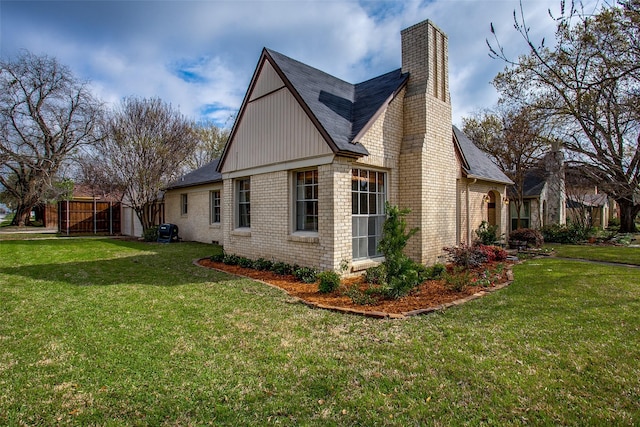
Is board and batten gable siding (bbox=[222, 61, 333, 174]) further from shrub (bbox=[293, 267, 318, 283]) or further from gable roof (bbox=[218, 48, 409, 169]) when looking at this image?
shrub (bbox=[293, 267, 318, 283])

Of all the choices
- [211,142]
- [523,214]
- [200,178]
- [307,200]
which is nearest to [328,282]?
[307,200]

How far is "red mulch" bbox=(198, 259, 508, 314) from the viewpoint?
19.1ft

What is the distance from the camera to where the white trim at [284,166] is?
26.1ft

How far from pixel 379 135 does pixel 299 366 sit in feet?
22.1

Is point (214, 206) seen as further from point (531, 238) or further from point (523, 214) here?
→ point (523, 214)

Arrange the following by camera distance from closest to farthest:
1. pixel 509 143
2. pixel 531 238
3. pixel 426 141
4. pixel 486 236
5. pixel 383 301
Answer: pixel 383 301
pixel 426 141
pixel 486 236
pixel 531 238
pixel 509 143

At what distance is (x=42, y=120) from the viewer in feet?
78.6

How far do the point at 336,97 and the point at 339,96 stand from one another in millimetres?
234

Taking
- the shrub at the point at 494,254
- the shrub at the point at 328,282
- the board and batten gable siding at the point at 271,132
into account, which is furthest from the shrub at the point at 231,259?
the shrub at the point at 494,254

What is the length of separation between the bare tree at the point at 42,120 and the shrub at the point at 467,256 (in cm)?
2363

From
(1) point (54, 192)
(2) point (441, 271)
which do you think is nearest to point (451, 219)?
(2) point (441, 271)

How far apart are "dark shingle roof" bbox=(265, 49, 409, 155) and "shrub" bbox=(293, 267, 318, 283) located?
3038 millimetres

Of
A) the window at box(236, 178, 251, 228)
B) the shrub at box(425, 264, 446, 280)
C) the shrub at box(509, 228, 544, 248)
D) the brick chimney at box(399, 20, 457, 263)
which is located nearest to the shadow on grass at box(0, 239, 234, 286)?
the window at box(236, 178, 251, 228)

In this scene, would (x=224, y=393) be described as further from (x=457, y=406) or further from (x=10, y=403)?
(x=457, y=406)
